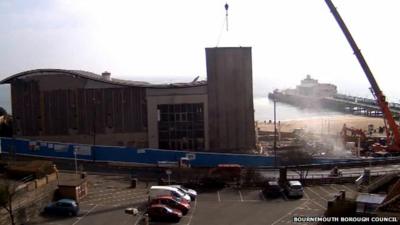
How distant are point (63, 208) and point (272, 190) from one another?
8436mm

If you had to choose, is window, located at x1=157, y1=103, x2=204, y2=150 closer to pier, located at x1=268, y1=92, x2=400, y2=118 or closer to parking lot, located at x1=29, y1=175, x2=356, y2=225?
parking lot, located at x1=29, y1=175, x2=356, y2=225

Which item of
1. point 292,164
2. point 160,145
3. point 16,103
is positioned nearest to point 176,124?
point 160,145

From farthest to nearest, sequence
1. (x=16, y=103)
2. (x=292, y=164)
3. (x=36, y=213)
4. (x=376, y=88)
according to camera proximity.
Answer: (x=16, y=103), (x=376, y=88), (x=292, y=164), (x=36, y=213)

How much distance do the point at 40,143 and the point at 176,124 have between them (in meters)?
8.83

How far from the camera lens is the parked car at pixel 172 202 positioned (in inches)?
730

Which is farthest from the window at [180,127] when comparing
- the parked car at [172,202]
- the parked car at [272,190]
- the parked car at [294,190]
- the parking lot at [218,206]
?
A: the parked car at [172,202]

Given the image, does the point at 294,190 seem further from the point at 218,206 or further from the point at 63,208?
the point at 63,208

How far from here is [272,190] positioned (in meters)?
21.6

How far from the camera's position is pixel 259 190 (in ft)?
75.7

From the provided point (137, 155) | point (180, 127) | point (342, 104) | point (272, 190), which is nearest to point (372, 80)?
point (180, 127)

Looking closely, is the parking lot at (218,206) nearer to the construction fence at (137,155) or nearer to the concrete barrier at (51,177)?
the concrete barrier at (51,177)

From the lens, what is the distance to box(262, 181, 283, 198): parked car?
851 inches

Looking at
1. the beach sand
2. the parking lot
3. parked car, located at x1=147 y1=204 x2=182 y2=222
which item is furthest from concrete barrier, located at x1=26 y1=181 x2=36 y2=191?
the beach sand

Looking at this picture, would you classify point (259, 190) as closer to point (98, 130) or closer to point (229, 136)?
point (229, 136)
